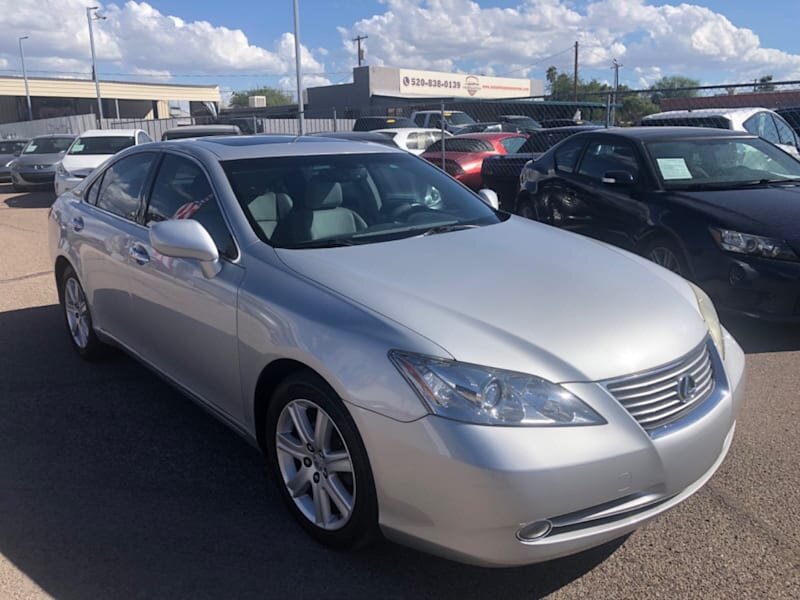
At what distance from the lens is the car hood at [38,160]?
1777cm

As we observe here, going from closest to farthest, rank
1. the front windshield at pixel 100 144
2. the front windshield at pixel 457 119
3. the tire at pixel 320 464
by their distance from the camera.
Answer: the tire at pixel 320 464 → the front windshield at pixel 100 144 → the front windshield at pixel 457 119

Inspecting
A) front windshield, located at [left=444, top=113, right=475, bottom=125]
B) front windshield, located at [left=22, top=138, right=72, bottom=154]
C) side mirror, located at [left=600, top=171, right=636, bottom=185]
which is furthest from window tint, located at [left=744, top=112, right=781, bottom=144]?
front windshield, located at [left=22, top=138, right=72, bottom=154]

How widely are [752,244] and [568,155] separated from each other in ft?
9.13

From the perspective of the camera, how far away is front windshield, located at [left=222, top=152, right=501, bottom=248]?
3.54m

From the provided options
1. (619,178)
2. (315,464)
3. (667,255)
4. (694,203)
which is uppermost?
(619,178)

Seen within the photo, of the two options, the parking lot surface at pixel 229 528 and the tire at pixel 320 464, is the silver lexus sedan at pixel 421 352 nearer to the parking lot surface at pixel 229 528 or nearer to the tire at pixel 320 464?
the tire at pixel 320 464

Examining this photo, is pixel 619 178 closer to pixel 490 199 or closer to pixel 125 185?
pixel 490 199

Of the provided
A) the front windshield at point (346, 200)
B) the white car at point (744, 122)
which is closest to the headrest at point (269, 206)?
the front windshield at point (346, 200)

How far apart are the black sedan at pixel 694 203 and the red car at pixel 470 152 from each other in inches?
179

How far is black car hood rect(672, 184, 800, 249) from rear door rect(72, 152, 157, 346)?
4.12 meters

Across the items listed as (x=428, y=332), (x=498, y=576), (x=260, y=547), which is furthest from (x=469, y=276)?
(x=260, y=547)

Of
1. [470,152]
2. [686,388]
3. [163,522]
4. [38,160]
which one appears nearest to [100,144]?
[38,160]

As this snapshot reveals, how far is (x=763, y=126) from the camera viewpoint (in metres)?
11.3

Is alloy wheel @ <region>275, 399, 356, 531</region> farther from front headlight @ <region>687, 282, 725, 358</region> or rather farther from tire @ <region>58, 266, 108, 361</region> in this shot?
tire @ <region>58, 266, 108, 361</region>
